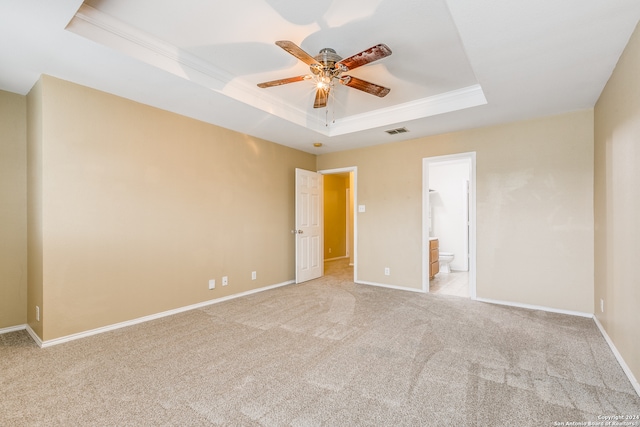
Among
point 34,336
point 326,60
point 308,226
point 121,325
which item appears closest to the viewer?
point 326,60

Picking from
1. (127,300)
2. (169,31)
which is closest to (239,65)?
(169,31)

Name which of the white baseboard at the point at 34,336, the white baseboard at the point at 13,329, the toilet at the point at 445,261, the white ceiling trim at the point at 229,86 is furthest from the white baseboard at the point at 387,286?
the white baseboard at the point at 13,329

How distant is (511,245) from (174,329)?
4.24 metres

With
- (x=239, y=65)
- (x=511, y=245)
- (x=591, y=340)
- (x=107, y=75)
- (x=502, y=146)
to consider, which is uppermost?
(x=239, y=65)

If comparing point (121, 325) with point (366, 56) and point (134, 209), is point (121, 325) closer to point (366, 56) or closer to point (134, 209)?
point (134, 209)

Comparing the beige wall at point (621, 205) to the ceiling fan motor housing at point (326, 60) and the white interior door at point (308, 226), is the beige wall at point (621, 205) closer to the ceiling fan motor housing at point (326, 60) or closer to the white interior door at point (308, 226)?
the ceiling fan motor housing at point (326, 60)

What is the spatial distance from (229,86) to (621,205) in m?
3.72

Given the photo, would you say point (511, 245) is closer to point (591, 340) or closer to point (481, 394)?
point (591, 340)

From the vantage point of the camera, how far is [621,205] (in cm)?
234

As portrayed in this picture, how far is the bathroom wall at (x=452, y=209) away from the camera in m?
6.35

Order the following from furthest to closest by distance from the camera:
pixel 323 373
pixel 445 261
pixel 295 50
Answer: pixel 445 261
pixel 323 373
pixel 295 50

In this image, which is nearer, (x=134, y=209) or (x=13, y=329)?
(x=13, y=329)

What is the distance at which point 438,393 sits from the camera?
6.42 ft

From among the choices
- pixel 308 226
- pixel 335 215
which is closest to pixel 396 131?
pixel 308 226
